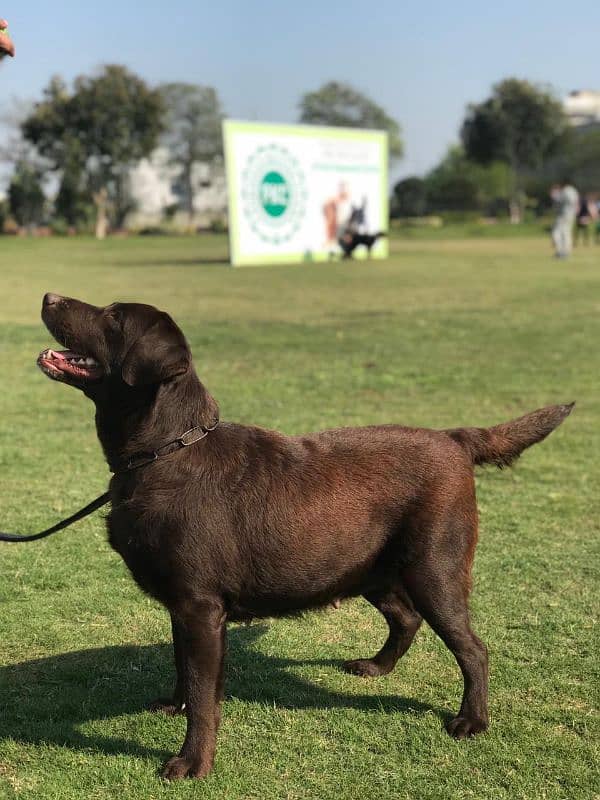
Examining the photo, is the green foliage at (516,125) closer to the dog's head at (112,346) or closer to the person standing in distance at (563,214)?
the person standing in distance at (563,214)

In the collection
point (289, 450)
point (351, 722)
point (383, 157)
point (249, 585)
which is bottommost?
point (351, 722)

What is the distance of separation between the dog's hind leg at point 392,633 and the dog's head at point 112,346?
1.52 metres

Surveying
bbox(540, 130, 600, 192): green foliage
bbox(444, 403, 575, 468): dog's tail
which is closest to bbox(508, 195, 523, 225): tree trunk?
bbox(540, 130, 600, 192): green foliage

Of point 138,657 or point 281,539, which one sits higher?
point 281,539

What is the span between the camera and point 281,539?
129 inches

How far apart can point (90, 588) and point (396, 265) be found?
2766 cm

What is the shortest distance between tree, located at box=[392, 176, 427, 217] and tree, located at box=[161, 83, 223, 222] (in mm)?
20638

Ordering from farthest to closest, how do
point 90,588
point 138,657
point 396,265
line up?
1. point 396,265
2. point 90,588
3. point 138,657

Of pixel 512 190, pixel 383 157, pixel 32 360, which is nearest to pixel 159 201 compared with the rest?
pixel 512 190

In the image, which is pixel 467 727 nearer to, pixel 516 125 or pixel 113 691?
pixel 113 691

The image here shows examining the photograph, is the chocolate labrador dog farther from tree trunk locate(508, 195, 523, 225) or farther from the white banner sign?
tree trunk locate(508, 195, 523, 225)

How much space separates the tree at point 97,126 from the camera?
67.2 meters

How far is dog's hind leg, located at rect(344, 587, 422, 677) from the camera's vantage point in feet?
13.2

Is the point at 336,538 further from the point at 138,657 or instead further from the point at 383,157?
the point at 383,157
